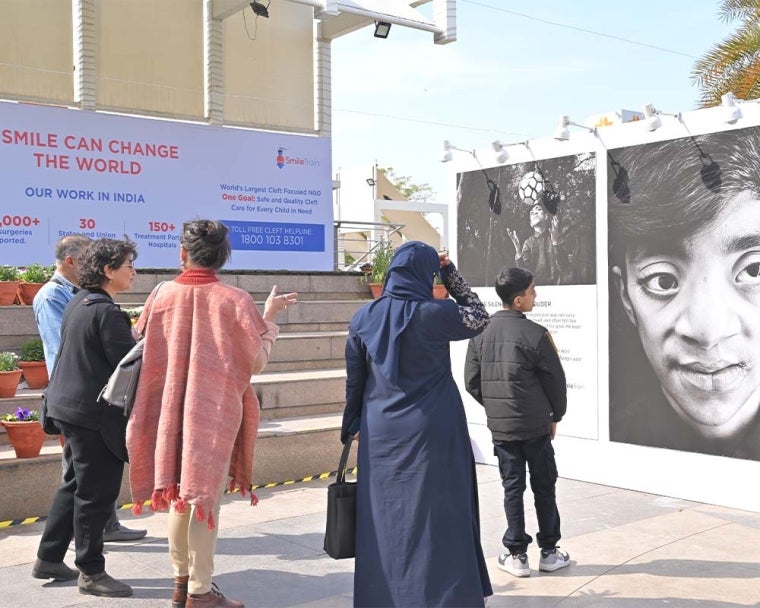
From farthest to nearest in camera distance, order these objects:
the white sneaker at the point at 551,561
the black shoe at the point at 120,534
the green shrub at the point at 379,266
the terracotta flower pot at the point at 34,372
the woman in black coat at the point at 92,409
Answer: the green shrub at the point at 379,266 → the terracotta flower pot at the point at 34,372 → the black shoe at the point at 120,534 → the white sneaker at the point at 551,561 → the woman in black coat at the point at 92,409

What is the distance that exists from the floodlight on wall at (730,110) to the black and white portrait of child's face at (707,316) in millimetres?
547

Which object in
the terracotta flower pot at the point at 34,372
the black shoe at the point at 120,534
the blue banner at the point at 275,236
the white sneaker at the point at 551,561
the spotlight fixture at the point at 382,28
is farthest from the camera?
the spotlight fixture at the point at 382,28

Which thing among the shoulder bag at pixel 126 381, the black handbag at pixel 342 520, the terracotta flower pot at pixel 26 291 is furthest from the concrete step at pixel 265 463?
the black handbag at pixel 342 520

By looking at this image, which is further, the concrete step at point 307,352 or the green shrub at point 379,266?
the green shrub at point 379,266

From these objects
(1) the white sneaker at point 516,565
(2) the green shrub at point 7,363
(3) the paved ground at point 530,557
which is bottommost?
(3) the paved ground at point 530,557

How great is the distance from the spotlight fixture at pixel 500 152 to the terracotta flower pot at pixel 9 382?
4631 millimetres

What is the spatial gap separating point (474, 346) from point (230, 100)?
34.8 feet

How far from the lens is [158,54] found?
1394cm

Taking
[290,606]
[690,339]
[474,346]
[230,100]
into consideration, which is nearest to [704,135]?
[690,339]

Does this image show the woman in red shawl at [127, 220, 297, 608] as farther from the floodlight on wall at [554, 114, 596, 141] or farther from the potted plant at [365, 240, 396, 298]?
the potted plant at [365, 240, 396, 298]

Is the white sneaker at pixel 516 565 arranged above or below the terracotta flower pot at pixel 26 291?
below

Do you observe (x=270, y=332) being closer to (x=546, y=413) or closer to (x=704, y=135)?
(x=546, y=413)

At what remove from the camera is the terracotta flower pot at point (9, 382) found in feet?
23.3

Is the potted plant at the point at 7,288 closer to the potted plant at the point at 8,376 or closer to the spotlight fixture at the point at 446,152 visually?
the potted plant at the point at 8,376
